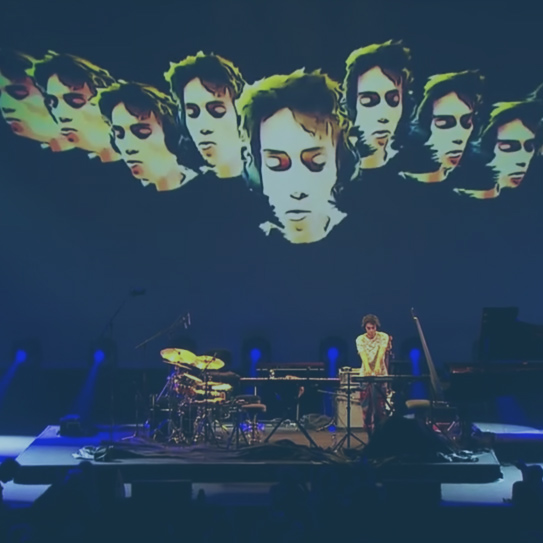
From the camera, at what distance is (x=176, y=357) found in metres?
9.02

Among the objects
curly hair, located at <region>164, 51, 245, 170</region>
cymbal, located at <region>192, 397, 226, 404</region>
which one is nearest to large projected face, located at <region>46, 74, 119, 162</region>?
curly hair, located at <region>164, 51, 245, 170</region>

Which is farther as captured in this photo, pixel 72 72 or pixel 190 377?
pixel 72 72

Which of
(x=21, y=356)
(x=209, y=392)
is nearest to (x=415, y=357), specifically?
(x=209, y=392)

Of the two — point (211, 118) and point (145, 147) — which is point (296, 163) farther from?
point (145, 147)

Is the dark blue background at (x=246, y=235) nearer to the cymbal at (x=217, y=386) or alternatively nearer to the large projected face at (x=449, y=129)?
the large projected face at (x=449, y=129)

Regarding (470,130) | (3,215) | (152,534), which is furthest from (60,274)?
(152,534)

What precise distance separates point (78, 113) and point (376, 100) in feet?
12.1

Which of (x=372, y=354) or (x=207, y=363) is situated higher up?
(x=372, y=354)

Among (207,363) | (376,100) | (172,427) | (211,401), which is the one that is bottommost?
(172,427)

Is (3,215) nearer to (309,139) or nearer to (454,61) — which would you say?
(309,139)

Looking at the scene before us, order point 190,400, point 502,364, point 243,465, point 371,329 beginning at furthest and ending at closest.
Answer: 1. point 371,329
2. point 190,400
3. point 502,364
4. point 243,465

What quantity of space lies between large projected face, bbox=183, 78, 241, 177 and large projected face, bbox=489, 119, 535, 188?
10.5 feet

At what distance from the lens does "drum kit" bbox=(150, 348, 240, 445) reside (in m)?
9.09

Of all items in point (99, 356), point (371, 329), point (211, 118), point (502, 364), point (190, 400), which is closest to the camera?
point (502, 364)
